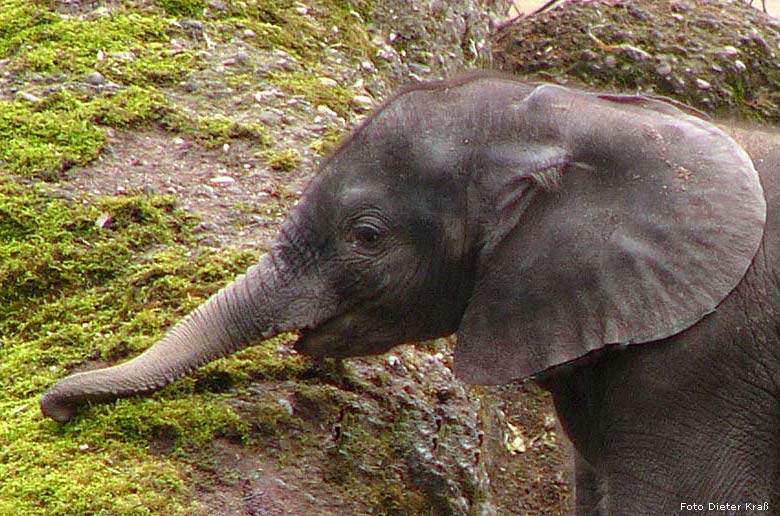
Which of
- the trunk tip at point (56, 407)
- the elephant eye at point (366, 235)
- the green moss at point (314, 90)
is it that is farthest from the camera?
the green moss at point (314, 90)

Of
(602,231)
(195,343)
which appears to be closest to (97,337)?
(195,343)

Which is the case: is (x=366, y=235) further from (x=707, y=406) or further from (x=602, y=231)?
(x=707, y=406)

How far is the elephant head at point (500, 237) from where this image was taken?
533cm

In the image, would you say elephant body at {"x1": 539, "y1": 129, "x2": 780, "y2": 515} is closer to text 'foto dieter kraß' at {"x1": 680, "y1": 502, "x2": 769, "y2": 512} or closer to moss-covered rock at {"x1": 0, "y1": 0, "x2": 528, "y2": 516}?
text 'foto dieter kraß' at {"x1": 680, "y1": 502, "x2": 769, "y2": 512}

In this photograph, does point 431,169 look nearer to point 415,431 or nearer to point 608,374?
point 608,374

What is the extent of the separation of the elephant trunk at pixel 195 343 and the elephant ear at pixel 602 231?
2.47 ft

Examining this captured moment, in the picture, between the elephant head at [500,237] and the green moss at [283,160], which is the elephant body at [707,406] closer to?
the elephant head at [500,237]

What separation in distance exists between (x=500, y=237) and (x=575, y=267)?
0.91 ft

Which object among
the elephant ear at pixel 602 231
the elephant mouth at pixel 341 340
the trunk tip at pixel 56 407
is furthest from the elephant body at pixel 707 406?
the trunk tip at pixel 56 407

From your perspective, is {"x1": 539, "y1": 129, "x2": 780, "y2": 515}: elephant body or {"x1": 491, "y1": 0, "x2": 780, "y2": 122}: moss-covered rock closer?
{"x1": 539, "y1": 129, "x2": 780, "y2": 515}: elephant body

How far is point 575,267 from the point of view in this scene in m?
5.38

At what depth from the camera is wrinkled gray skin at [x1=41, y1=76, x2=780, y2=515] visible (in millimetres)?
5332

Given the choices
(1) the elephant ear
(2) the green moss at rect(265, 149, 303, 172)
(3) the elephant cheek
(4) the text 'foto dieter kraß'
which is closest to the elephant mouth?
(3) the elephant cheek

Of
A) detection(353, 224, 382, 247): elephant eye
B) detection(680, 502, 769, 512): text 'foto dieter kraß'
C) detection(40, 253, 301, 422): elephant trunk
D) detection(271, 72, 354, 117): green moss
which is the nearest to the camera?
detection(680, 502, 769, 512): text 'foto dieter kraß'
